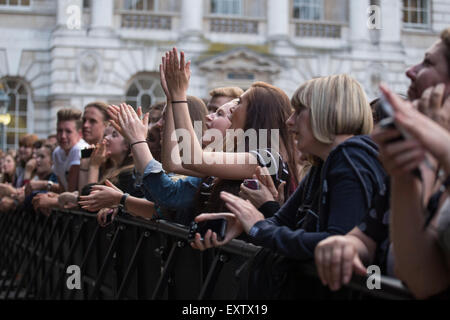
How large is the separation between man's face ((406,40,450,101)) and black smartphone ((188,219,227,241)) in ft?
3.46

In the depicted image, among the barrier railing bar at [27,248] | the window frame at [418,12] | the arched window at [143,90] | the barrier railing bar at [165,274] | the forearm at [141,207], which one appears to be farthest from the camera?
the window frame at [418,12]

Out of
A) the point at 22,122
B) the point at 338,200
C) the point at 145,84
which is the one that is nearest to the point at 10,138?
the point at 22,122

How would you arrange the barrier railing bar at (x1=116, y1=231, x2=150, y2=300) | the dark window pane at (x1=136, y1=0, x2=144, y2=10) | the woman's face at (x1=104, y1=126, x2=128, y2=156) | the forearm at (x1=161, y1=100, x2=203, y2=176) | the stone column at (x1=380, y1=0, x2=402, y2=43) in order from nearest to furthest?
the forearm at (x1=161, y1=100, x2=203, y2=176) < the barrier railing bar at (x1=116, y1=231, x2=150, y2=300) < the woman's face at (x1=104, y1=126, x2=128, y2=156) < the dark window pane at (x1=136, y1=0, x2=144, y2=10) < the stone column at (x1=380, y1=0, x2=402, y2=43)

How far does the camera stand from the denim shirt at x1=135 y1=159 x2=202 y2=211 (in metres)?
3.85

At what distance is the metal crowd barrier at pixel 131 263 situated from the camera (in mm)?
3029

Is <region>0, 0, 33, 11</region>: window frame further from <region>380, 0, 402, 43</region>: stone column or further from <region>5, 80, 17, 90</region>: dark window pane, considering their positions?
<region>380, 0, 402, 43</region>: stone column

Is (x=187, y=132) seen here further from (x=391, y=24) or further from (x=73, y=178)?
(x=391, y=24)

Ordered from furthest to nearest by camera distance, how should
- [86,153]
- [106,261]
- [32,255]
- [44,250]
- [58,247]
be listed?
[32,255] < [44,250] < [58,247] < [86,153] < [106,261]

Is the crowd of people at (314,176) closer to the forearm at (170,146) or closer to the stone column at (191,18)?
the forearm at (170,146)

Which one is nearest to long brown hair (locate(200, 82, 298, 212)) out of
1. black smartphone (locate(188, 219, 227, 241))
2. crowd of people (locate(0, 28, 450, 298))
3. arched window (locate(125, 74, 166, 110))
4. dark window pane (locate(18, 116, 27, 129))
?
crowd of people (locate(0, 28, 450, 298))

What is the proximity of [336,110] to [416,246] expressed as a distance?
97 cm

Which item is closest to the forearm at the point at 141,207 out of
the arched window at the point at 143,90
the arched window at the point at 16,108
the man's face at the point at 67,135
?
the man's face at the point at 67,135

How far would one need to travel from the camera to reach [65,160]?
7336mm

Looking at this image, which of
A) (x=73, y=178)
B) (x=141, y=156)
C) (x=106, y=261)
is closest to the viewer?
(x=141, y=156)
